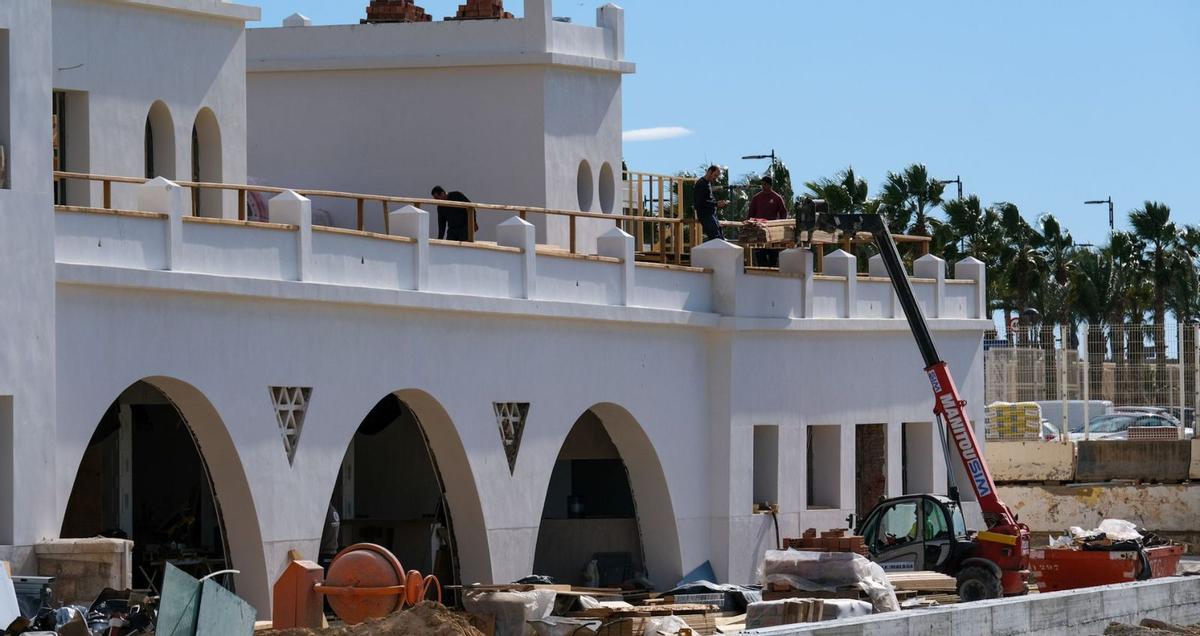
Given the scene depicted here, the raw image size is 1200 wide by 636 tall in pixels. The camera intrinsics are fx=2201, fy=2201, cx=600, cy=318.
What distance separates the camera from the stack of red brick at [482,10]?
3447cm

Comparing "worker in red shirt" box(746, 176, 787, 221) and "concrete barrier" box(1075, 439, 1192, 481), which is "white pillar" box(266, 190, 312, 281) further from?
"concrete barrier" box(1075, 439, 1192, 481)

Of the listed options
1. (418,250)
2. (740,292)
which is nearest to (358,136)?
(740,292)

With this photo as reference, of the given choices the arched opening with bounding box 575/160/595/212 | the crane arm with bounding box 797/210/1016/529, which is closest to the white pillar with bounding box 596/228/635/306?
the crane arm with bounding box 797/210/1016/529

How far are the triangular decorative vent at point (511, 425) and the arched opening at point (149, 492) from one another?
3.52 m

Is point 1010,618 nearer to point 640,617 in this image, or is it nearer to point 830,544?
point 640,617

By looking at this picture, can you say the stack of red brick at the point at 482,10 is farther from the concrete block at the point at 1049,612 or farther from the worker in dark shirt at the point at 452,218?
the concrete block at the point at 1049,612

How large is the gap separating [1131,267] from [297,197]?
156ft

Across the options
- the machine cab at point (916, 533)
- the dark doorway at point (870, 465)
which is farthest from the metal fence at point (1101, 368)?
the machine cab at point (916, 533)

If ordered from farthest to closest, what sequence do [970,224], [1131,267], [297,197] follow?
[1131,267] → [970,224] → [297,197]

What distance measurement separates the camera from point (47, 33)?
20.4 metres

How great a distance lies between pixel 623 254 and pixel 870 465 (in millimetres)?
7086

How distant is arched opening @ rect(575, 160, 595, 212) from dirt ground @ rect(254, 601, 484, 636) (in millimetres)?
15675

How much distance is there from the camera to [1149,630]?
23953mm

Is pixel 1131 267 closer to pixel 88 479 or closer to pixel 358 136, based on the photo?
pixel 358 136
